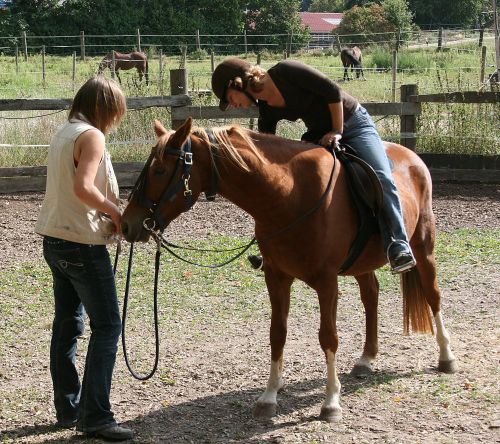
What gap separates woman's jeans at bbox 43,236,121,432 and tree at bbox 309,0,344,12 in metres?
96.8

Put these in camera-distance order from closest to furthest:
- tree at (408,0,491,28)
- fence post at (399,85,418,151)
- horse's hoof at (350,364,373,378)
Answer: horse's hoof at (350,364,373,378), fence post at (399,85,418,151), tree at (408,0,491,28)

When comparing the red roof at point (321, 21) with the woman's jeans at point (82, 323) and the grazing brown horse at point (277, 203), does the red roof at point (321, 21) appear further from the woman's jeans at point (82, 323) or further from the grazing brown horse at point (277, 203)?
the woman's jeans at point (82, 323)

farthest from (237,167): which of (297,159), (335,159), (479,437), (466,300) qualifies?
(466,300)

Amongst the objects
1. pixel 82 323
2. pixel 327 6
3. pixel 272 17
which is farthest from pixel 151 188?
pixel 327 6

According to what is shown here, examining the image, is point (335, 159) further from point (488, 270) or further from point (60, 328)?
point (488, 270)

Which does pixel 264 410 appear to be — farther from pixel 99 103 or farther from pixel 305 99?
pixel 99 103

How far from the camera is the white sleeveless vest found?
13.6 ft

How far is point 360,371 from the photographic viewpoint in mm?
5406

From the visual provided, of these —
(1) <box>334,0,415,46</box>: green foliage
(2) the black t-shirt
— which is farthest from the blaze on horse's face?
(1) <box>334,0,415,46</box>: green foliage

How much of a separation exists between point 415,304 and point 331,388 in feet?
4.11

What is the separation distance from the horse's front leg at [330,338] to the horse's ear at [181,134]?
1.18 meters

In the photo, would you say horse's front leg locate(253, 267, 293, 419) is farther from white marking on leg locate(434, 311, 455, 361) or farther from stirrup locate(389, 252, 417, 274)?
white marking on leg locate(434, 311, 455, 361)

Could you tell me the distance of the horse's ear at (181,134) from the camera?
3.99 meters

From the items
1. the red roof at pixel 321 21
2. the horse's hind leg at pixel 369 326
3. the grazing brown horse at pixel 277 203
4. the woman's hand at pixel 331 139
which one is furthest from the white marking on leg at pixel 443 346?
the red roof at pixel 321 21
